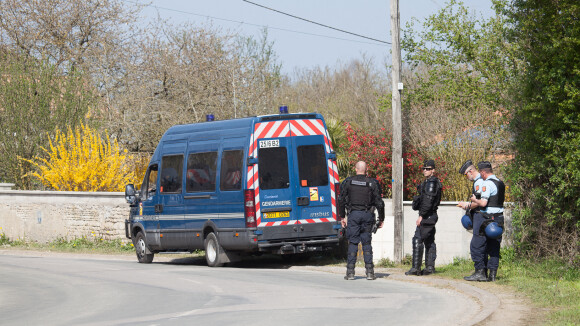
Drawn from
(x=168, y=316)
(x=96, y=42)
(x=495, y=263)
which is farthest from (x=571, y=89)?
(x=96, y=42)

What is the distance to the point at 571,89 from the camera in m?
12.8

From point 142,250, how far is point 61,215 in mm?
7499

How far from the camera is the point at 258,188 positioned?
54.5 ft

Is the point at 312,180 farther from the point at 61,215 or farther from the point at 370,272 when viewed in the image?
the point at 61,215

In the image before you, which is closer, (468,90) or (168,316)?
(168,316)

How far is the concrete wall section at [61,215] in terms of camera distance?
81.5 feet

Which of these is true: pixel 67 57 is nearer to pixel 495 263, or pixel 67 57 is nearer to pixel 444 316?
pixel 495 263

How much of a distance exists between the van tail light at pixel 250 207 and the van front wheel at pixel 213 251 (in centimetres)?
119

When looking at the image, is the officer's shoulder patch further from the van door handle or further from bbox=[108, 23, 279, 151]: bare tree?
bbox=[108, 23, 279, 151]: bare tree

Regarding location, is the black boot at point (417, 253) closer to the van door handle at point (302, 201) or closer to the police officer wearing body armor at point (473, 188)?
the police officer wearing body armor at point (473, 188)

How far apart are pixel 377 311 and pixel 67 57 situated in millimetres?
31540

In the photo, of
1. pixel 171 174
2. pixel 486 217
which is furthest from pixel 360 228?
pixel 171 174

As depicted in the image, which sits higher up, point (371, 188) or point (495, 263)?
point (371, 188)

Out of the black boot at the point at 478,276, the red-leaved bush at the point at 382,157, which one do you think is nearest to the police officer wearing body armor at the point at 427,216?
the black boot at the point at 478,276
